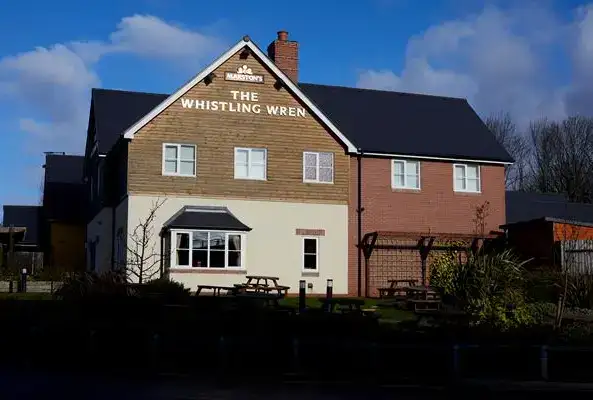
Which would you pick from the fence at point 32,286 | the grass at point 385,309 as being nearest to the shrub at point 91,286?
the grass at point 385,309

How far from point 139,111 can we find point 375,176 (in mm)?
11607

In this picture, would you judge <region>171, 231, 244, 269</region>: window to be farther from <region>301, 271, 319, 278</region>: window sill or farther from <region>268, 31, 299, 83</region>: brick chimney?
<region>268, 31, 299, 83</region>: brick chimney

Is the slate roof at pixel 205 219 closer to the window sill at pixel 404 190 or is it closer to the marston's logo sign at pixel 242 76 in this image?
the marston's logo sign at pixel 242 76

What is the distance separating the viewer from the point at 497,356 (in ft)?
51.4

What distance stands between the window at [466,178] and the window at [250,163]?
338 inches

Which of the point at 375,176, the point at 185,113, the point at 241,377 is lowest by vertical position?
the point at 241,377

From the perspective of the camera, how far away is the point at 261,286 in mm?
27422

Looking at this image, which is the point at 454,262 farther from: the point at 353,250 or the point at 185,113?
the point at 185,113

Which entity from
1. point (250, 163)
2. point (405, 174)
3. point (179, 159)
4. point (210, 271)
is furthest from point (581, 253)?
point (179, 159)

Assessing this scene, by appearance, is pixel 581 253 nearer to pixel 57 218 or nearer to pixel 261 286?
pixel 261 286

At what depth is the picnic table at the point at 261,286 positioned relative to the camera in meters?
26.5

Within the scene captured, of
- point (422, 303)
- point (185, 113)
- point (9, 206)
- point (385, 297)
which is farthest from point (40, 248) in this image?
point (422, 303)

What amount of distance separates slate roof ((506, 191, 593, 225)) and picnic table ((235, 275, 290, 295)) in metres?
16.4

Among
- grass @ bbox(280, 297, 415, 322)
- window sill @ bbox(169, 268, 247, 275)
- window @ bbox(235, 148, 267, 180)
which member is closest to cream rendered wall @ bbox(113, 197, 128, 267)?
window sill @ bbox(169, 268, 247, 275)
